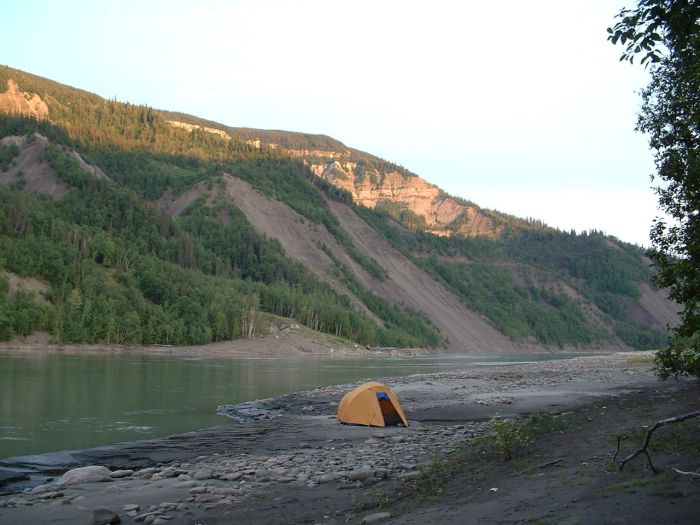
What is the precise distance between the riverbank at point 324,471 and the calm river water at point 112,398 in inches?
120

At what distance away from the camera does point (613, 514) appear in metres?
8.83

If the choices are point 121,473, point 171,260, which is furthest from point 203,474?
point 171,260

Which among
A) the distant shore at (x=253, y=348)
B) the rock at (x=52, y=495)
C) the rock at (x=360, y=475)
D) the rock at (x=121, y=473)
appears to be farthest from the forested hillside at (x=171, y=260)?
the rock at (x=360, y=475)

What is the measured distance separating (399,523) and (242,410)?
2293 cm

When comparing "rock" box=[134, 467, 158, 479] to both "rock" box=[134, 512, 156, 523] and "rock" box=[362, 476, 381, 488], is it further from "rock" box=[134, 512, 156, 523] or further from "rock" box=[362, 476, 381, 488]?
"rock" box=[362, 476, 381, 488]

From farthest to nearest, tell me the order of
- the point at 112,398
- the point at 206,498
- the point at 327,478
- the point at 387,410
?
the point at 112,398 → the point at 387,410 → the point at 327,478 → the point at 206,498

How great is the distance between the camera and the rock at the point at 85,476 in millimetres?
16391

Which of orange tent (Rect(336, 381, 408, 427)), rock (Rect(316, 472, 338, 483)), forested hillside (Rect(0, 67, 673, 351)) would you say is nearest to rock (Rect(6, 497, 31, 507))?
rock (Rect(316, 472, 338, 483))

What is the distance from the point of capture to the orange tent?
25.3 metres

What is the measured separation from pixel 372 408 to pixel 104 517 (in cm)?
1414

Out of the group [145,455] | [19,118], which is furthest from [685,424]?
[19,118]

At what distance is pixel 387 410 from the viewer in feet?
83.6

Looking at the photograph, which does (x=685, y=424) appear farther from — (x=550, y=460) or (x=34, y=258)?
(x=34, y=258)

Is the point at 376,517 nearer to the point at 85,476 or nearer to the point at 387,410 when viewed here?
the point at 85,476
